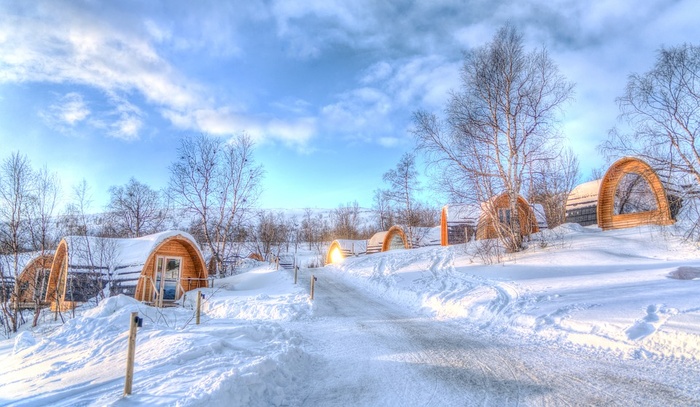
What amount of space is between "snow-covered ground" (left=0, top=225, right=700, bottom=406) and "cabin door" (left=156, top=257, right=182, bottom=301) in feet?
22.9

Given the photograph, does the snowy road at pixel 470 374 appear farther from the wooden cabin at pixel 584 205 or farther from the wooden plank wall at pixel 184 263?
the wooden cabin at pixel 584 205

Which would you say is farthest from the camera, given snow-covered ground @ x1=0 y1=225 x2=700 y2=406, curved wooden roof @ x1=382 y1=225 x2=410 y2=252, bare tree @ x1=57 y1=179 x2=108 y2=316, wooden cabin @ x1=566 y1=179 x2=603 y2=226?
curved wooden roof @ x1=382 y1=225 x2=410 y2=252

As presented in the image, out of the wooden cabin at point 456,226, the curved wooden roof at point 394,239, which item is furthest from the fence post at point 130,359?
the curved wooden roof at point 394,239

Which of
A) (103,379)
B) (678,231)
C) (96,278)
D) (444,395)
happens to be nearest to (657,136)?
(678,231)

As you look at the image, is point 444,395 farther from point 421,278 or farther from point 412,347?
point 421,278

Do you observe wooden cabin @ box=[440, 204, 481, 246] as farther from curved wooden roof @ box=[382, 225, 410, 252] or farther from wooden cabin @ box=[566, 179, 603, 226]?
wooden cabin @ box=[566, 179, 603, 226]

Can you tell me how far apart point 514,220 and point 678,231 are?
581cm

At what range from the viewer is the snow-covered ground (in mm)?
4629

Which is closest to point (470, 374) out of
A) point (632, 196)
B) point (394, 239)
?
point (632, 196)

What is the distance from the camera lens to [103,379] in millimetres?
5262

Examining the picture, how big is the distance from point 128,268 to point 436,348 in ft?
52.8

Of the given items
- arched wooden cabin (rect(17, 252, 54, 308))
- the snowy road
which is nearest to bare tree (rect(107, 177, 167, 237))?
arched wooden cabin (rect(17, 252, 54, 308))

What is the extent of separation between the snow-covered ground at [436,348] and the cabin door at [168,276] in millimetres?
Answer: 6973

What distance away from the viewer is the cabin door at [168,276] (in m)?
18.7
